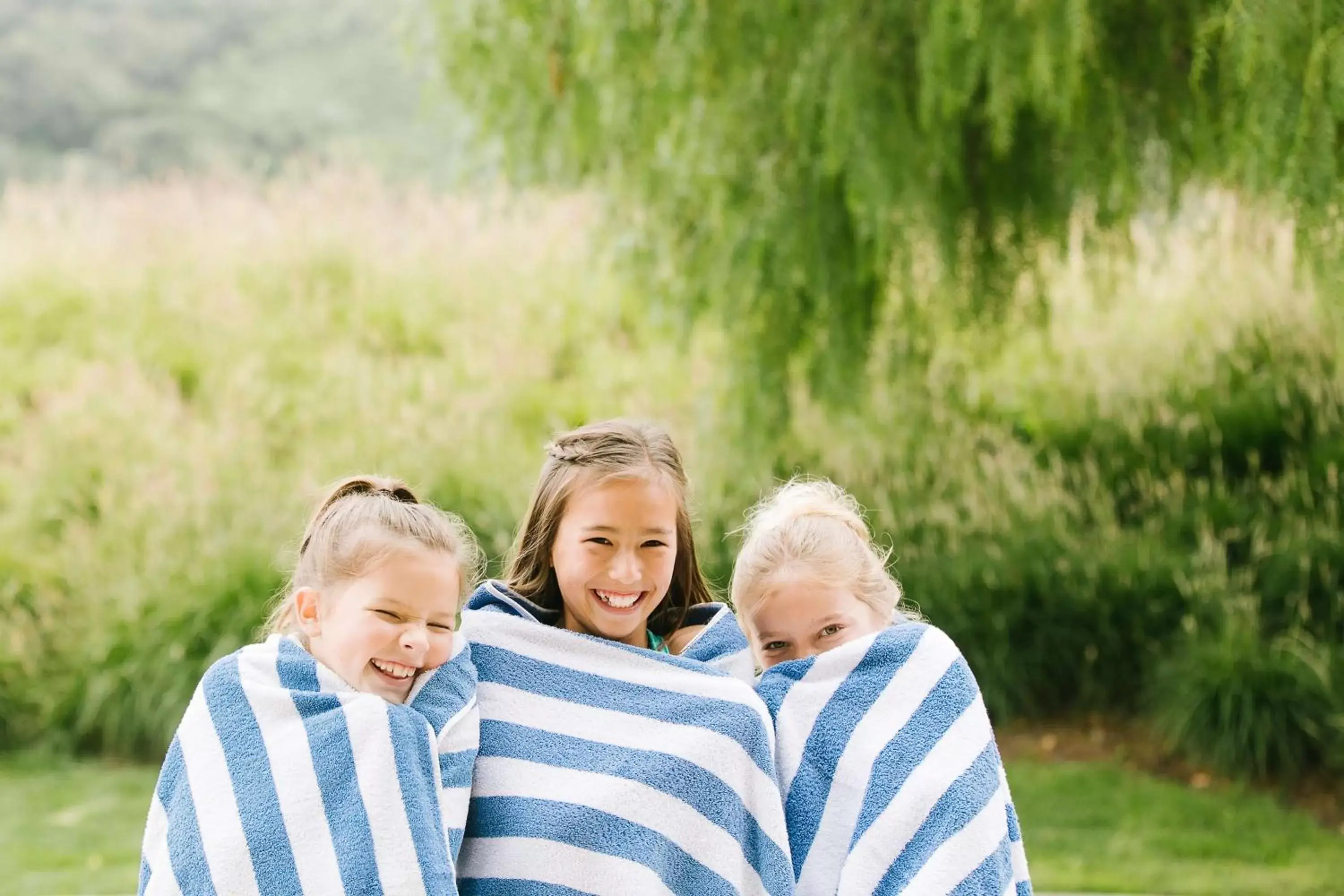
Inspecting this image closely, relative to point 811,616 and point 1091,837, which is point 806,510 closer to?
point 811,616

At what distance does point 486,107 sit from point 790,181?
137 centimetres

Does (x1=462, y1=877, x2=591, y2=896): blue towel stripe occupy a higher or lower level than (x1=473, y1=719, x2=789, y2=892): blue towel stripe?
lower

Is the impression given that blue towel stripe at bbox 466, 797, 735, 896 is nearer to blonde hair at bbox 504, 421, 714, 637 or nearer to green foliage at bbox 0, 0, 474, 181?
blonde hair at bbox 504, 421, 714, 637

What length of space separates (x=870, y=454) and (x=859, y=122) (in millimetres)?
2186

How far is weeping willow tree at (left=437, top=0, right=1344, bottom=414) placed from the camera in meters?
3.89

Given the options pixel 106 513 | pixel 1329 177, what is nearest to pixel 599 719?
pixel 1329 177

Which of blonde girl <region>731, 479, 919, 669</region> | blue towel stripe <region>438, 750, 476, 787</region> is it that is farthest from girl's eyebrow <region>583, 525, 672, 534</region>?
blue towel stripe <region>438, 750, 476, 787</region>

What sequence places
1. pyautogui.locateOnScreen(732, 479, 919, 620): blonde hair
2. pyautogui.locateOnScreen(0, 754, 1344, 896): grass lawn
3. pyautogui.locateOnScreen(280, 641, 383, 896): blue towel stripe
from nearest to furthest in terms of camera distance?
pyautogui.locateOnScreen(280, 641, 383, 896): blue towel stripe < pyautogui.locateOnScreen(732, 479, 919, 620): blonde hair < pyautogui.locateOnScreen(0, 754, 1344, 896): grass lawn

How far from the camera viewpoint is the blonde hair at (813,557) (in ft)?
7.58

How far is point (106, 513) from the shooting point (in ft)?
21.8

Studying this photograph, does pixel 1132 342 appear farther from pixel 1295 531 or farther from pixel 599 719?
pixel 599 719

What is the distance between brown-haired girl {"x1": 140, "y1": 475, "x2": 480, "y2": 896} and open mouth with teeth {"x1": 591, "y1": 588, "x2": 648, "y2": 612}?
0.66 feet

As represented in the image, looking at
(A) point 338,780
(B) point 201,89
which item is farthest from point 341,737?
A: (B) point 201,89

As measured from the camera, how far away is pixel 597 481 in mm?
2254
